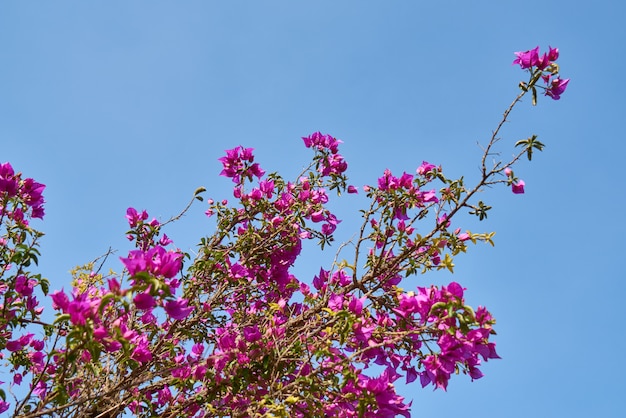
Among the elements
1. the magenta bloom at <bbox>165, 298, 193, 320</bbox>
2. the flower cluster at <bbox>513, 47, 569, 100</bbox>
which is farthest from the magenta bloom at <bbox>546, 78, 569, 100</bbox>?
the magenta bloom at <bbox>165, 298, 193, 320</bbox>

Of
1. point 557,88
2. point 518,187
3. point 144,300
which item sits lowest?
point 144,300

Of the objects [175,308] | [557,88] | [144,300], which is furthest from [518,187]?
[144,300]

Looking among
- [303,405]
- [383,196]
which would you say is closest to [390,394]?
[303,405]

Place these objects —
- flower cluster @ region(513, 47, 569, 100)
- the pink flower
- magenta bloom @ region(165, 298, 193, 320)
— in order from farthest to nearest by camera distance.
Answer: flower cluster @ region(513, 47, 569, 100) < magenta bloom @ region(165, 298, 193, 320) < the pink flower

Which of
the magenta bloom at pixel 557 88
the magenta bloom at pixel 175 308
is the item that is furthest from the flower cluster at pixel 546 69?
the magenta bloom at pixel 175 308

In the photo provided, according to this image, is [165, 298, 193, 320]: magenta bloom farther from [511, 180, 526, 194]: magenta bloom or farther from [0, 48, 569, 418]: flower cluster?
[511, 180, 526, 194]: magenta bloom

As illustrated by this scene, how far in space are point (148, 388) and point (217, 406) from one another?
0.70 m

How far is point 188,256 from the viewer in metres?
3.91

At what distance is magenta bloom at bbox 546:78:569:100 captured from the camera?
3.47m

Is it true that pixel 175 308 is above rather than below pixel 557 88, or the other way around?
below

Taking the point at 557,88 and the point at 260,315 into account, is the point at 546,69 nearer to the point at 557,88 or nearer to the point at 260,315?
the point at 557,88

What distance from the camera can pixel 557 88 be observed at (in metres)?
3.49

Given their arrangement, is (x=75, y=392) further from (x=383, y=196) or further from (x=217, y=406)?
(x=383, y=196)

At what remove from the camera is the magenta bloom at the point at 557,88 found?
347cm
